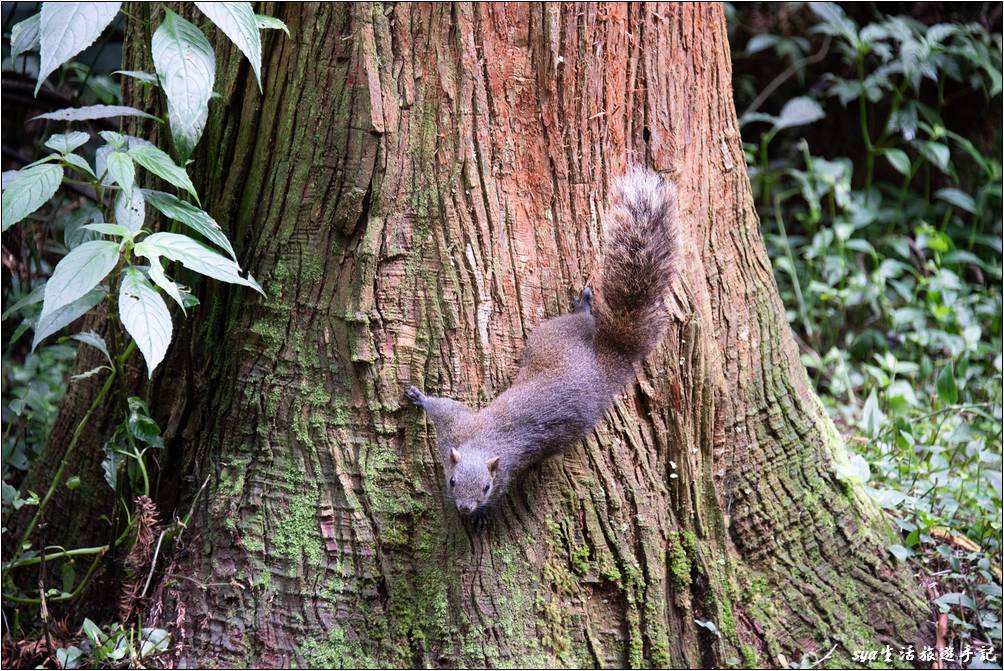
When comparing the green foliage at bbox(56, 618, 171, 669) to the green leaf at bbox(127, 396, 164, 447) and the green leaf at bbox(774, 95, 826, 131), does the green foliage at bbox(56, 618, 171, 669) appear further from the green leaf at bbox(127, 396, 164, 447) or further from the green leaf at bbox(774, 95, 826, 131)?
the green leaf at bbox(774, 95, 826, 131)

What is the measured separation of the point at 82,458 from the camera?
314 centimetres

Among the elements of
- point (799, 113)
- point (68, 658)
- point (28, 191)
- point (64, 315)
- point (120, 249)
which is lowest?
point (68, 658)

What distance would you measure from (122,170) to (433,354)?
3.15 feet

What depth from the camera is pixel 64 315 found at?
2.35 m

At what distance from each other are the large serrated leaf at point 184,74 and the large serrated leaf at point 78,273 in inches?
12.1

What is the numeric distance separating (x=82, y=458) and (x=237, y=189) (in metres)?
1.14

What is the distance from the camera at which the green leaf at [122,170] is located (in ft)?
6.98

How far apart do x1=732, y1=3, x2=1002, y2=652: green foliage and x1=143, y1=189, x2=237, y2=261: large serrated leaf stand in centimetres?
272

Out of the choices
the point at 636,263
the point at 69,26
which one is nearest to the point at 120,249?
the point at 69,26

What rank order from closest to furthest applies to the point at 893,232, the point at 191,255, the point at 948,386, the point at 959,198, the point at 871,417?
the point at 191,255 < the point at 948,386 < the point at 871,417 < the point at 959,198 < the point at 893,232

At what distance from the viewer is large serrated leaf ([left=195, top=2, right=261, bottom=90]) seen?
208 cm

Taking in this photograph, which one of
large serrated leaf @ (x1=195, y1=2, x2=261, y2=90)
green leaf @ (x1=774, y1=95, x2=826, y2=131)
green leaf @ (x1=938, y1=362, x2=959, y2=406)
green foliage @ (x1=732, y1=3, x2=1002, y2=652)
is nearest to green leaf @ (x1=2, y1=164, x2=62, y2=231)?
large serrated leaf @ (x1=195, y1=2, x2=261, y2=90)

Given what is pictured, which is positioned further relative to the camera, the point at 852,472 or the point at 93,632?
the point at 852,472

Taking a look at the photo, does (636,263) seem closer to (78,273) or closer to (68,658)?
(78,273)
